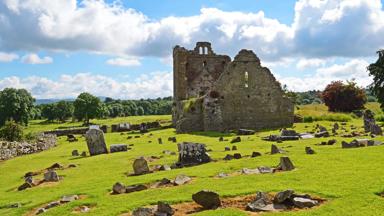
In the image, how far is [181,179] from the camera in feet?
60.4

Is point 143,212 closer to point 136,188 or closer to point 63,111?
point 136,188

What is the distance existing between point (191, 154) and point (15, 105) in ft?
270

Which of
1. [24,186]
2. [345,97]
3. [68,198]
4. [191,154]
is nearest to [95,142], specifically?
[24,186]

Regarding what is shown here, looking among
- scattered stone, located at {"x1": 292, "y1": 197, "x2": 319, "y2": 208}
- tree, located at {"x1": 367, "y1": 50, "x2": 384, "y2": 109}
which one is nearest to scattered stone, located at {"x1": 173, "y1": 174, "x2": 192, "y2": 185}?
scattered stone, located at {"x1": 292, "y1": 197, "x2": 319, "y2": 208}

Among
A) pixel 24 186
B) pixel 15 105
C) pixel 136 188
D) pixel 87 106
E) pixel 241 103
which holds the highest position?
pixel 15 105

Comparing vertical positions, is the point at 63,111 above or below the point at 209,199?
above

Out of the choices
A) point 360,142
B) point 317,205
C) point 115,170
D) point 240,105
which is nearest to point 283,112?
point 240,105

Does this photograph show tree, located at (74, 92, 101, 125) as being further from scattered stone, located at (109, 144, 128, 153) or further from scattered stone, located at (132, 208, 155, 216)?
scattered stone, located at (132, 208, 155, 216)

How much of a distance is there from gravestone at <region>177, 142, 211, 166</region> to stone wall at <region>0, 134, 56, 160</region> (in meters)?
19.5

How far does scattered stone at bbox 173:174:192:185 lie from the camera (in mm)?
18095

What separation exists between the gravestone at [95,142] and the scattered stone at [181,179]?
14936mm

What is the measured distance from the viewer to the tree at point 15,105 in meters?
97.2

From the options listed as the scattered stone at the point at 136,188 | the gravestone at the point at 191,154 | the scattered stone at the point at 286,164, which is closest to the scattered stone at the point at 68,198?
the scattered stone at the point at 136,188

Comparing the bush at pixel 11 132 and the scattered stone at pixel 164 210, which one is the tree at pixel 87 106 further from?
the scattered stone at pixel 164 210
